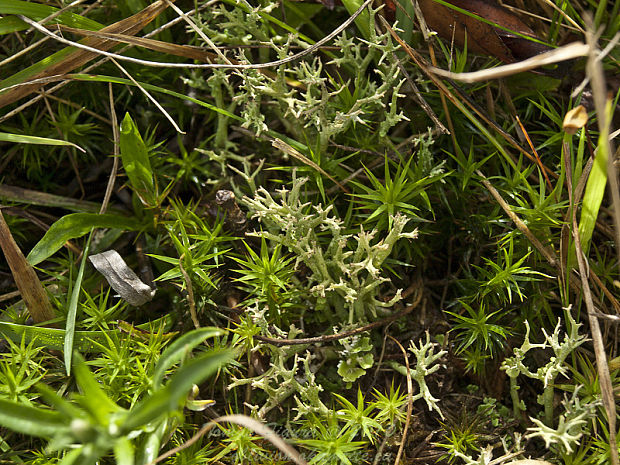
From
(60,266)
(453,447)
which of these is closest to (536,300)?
(453,447)

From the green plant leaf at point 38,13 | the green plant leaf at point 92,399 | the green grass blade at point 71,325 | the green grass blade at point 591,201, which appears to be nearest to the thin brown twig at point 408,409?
the green grass blade at point 591,201

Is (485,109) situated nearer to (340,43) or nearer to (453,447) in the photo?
(340,43)

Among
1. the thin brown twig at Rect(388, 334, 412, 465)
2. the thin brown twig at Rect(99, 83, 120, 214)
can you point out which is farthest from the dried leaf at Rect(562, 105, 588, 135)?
the thin brown twig at Rect(99, 83, 120, 214)

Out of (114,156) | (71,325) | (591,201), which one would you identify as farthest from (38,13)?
(591,201)

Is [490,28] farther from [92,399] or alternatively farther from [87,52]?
[92,399]

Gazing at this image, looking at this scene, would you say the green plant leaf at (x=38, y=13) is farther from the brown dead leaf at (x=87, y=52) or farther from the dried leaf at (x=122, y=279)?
the dried leaf at (x=122, y=279)
